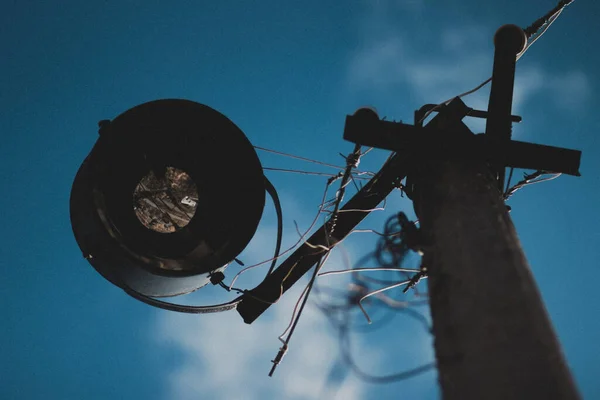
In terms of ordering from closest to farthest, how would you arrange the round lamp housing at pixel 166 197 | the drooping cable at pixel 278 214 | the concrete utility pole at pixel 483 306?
the concrete utility pole at pixel 483 306
the round lamp housing at pixel 166 197
the drooping cable at pixel 278 214

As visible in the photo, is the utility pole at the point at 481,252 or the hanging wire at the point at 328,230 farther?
the hanging wire at the point at 328,230

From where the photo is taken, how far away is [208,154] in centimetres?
546

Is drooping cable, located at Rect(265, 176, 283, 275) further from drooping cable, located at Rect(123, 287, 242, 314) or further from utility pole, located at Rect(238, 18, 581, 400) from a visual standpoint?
utility pole, located at Rect(238, 18, 581, 400)

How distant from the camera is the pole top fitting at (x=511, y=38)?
11.9 ft

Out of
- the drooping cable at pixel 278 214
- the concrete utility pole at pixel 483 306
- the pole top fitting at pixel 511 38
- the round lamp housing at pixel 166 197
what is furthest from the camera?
the drooping cable at pixel 278 214

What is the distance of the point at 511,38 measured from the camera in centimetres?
365

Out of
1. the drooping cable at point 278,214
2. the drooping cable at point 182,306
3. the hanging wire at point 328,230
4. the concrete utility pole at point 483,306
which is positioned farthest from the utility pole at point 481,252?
the drooping cable at point 182,306

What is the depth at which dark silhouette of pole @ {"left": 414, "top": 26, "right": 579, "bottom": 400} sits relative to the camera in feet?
6.34

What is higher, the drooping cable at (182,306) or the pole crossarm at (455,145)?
the pole crossarm at (455,145)

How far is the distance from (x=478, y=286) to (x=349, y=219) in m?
2.31

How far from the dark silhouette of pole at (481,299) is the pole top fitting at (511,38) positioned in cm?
131

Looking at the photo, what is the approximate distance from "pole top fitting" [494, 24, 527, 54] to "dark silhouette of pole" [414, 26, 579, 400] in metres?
1.31

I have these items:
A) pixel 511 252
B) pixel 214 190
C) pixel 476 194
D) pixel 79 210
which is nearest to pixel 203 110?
pixel 214 190

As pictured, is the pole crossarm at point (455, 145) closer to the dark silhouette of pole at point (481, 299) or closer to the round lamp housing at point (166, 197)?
the dark silhouette of pole at point (481, 299)
